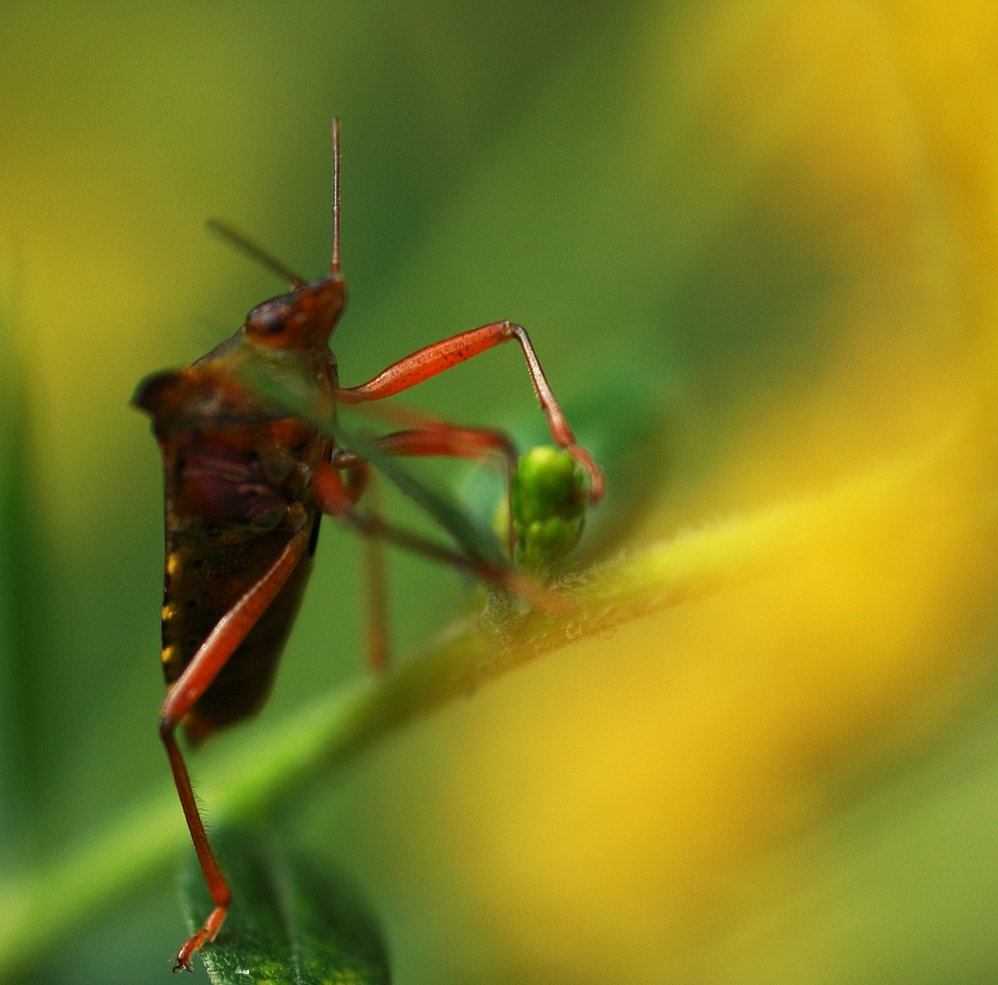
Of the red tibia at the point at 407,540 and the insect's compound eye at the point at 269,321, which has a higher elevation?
the insect's compound eye at the point at 269,321

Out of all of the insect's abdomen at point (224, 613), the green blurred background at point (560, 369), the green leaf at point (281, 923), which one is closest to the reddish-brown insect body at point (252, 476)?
the insect's abdomen at point (224, 613)

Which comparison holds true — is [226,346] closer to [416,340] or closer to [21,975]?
[416,340]

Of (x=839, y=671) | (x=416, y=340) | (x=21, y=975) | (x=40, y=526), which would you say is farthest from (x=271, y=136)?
(x=21, y=975)

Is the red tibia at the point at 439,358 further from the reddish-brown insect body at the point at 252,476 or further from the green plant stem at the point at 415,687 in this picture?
the green plant stem at the point at 415,687

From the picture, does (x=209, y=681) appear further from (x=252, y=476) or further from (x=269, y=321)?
(x=269, y=321)

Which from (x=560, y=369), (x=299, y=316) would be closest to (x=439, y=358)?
(x=299, y=316)

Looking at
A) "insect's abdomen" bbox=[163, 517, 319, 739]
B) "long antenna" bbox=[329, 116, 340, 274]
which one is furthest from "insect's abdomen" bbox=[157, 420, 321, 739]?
"long antenna" bbox=[329, 116, 340, 274]
